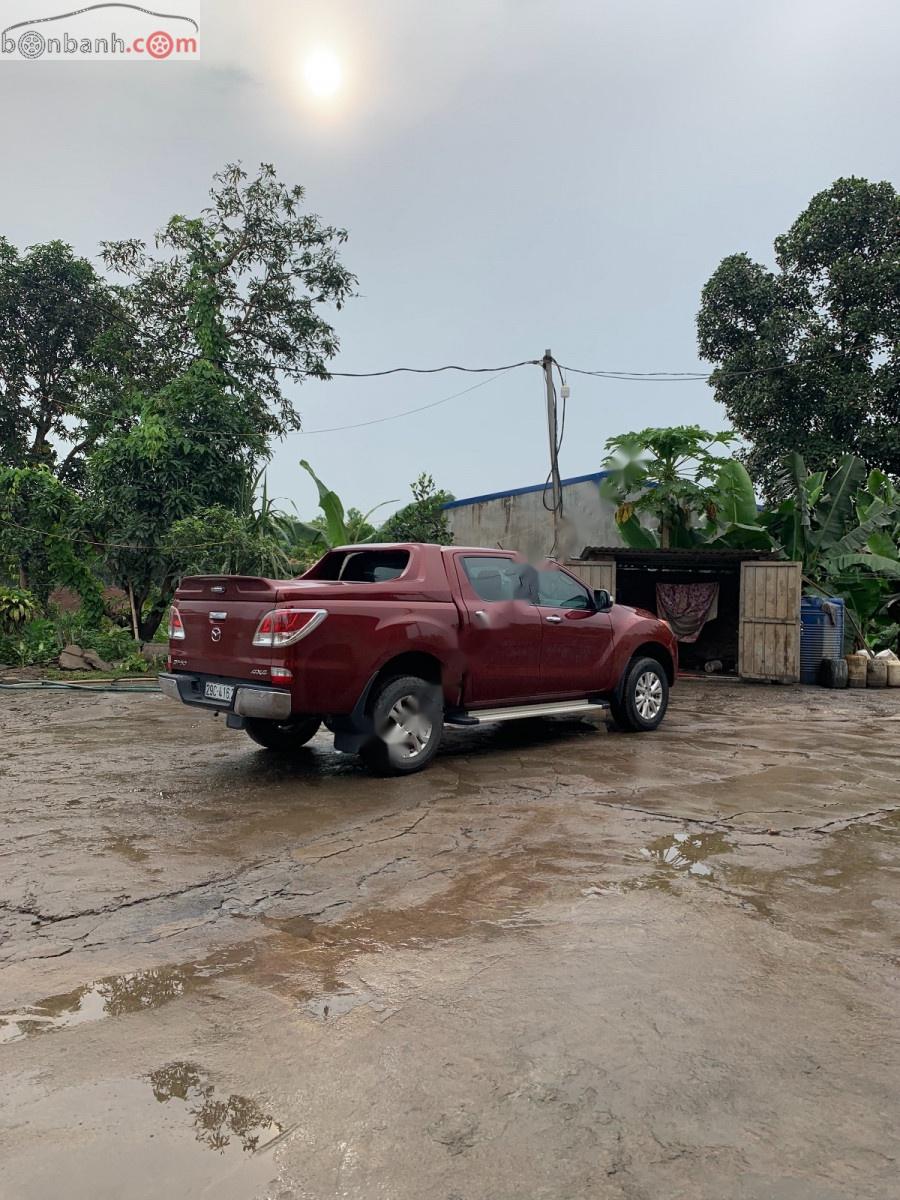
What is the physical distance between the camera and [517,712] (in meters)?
7.55

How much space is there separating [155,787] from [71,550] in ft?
36.6

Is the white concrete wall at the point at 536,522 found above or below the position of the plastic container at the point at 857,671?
above

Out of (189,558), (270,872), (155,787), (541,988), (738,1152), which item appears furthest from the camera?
(189,558)

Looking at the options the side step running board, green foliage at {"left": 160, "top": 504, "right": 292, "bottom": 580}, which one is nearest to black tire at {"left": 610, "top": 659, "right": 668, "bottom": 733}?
the side step running board

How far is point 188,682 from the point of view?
6.68 meters

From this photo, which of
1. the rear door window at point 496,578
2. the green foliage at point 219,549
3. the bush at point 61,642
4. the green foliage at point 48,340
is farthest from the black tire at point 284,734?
the green foliage at point 48,340

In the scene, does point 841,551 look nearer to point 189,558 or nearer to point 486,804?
point 189,558

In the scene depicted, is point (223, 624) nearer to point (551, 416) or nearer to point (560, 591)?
point (560, 591)

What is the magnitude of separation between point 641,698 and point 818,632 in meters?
7.95

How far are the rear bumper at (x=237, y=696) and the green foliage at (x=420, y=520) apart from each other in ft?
39.3

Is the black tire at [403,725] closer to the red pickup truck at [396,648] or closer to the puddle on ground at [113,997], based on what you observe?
the red pickup truck at [396,648]

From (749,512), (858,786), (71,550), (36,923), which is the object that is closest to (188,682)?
(36,923)

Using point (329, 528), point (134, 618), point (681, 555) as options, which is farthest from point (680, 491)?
point (134, 618)

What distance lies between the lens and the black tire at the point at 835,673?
15.0 meters
